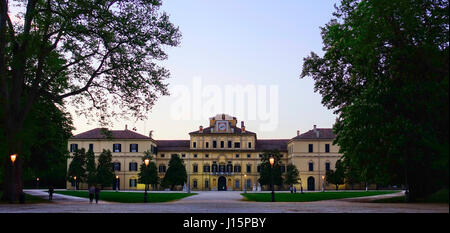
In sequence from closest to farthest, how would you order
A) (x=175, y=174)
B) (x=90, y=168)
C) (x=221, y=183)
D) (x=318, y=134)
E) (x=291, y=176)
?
(x=291, y=176), (x=90, y=168), (x=175, y=174), (x=318, y=134), (x=221, y=183)

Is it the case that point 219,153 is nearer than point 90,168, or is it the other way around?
point 90,168

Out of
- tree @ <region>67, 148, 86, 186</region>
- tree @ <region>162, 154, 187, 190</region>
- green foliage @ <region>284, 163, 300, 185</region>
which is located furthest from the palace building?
tree @ <region>162, 154, 187, 190</region>

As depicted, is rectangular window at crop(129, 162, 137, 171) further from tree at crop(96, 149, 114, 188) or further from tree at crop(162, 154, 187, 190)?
tree at crop(162, 154, 187, 190)

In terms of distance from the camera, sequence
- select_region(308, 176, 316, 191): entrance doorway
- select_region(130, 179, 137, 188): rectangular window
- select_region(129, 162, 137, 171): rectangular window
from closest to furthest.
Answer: select_region(308, 176, 316, 191): entrance doorway → select_region(130, 179, 137, 188): rectangular window → select_region(129, 162, 137, 171): rectangular window

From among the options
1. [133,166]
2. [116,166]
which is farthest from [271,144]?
[116,166]

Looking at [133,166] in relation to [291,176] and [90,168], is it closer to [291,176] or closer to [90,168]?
[90,168]

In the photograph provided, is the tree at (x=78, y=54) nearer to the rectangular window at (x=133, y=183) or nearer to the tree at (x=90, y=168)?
the tree at (x=90, y=168)

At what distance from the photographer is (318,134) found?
82562mm

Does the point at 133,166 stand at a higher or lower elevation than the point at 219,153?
lower

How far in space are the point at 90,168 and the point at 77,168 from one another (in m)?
2.38

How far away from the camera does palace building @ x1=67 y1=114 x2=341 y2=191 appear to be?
82.3 metres
